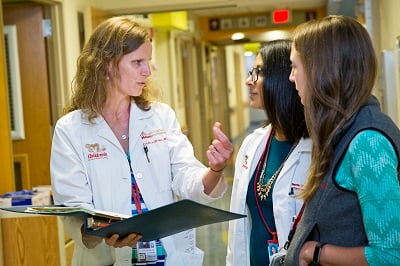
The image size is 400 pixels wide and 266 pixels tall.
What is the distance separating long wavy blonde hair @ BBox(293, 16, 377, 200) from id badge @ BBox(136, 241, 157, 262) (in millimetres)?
829

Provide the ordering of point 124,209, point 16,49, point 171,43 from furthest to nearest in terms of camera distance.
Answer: point 171,43, point 16,49, point 124,209

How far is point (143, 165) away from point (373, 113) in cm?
99

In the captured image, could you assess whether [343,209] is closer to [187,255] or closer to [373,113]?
[373,113]

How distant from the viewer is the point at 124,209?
2.21m

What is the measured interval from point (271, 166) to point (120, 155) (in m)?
0.54

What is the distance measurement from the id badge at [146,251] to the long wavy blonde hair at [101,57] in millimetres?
485

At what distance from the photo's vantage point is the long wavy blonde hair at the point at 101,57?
228 centimetres

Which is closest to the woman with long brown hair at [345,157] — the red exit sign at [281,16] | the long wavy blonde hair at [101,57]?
the long wavy blonde hair at [101,57]

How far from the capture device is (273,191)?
2.14 m

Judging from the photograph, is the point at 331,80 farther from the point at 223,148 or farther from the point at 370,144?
the point at 223,148

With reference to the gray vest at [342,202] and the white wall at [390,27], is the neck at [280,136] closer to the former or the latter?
the gray vest at [342,202]

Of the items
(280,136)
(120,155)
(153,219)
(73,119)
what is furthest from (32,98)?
(153,219)

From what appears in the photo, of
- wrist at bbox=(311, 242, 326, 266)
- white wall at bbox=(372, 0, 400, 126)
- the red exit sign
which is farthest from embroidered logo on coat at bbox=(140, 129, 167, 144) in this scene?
the red exit sign

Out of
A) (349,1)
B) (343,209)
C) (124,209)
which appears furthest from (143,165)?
(349,1)
